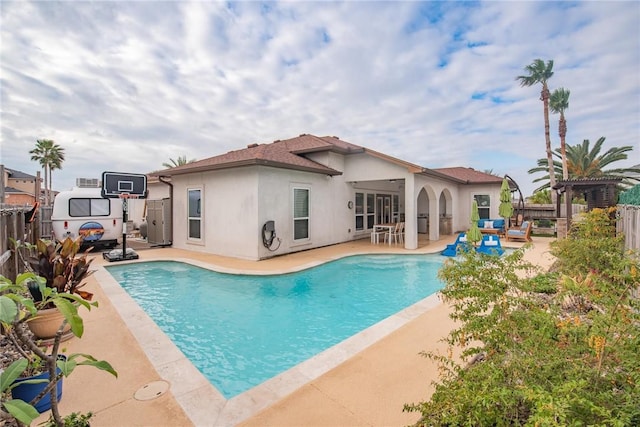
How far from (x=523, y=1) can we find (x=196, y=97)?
43.8 feet

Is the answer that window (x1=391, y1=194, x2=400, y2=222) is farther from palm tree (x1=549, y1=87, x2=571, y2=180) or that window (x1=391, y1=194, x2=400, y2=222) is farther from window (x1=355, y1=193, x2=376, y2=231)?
palm tree (x1=549, y1=87, x2=571, y2=180)

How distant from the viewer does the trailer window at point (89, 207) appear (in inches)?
505

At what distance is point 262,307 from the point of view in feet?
22.1

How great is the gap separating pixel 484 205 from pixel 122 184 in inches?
821

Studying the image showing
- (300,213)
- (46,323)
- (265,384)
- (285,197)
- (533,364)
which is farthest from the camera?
(300,213)

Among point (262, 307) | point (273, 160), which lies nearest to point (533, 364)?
point (262, 307)

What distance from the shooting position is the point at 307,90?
1614 centimetres

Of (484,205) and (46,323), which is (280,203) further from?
(484,205)

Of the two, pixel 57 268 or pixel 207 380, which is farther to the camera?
pixel 57 268

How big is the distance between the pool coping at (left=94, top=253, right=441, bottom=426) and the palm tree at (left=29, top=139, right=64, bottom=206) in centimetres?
4088

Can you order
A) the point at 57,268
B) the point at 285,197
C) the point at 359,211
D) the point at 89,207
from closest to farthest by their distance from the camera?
the point at 57,268
the point at 285,197
the point at 89,207
the point at 359,211

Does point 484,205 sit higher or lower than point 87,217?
higher

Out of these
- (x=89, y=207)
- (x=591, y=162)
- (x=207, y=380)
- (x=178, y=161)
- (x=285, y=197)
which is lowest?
(x=207, y=380)

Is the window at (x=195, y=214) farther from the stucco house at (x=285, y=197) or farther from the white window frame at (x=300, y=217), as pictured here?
the white window frame at (x=300, y=217)
